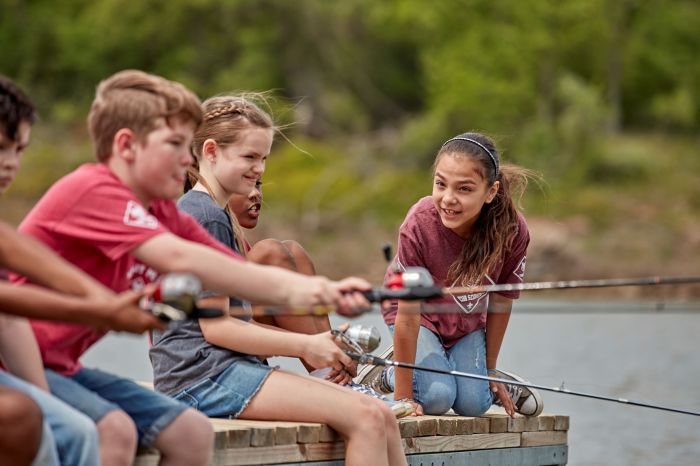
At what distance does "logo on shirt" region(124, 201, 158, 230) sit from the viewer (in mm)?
3756

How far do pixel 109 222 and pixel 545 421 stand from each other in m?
2.89

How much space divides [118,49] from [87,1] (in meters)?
4.51

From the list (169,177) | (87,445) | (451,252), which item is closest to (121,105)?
(169,177)

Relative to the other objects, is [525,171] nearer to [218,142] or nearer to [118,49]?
[218,142]

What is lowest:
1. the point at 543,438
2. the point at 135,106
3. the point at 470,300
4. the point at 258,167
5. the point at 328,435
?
the point at 328,435

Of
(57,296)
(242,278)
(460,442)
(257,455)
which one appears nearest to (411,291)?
(242,278)

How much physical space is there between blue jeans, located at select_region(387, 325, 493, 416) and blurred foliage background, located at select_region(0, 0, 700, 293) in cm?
2461

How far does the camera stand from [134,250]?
12.3ft

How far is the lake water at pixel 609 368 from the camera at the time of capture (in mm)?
11016

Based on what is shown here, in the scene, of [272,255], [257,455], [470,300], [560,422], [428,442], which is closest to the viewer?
[257,455]

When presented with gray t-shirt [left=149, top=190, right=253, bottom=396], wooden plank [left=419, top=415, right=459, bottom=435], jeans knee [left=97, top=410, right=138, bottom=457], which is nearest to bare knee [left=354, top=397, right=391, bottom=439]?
gray t-shirt [left=149, top=190, right=253, bottom=396]

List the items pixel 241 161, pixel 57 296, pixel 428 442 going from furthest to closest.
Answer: pixel 428 442 < pixel 241 161 < pixel 57 296

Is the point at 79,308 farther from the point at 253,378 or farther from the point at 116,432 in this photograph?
the point at 253,378

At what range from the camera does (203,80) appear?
144 feet
